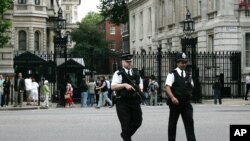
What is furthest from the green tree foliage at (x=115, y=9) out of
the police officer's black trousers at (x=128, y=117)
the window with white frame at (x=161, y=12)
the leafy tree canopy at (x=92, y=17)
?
the leafy tree canopy at (x=92, y=17)

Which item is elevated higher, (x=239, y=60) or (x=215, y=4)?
(x=215, y=4)

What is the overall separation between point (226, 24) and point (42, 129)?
2378 centimetres

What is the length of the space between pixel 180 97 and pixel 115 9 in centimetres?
6613

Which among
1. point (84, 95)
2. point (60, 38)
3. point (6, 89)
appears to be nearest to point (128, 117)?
point (84, 95)

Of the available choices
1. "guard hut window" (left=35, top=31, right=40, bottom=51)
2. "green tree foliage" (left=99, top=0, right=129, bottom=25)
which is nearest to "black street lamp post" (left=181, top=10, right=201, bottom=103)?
"guard hut window" (left=35, top=31, right=40, bottom=51)

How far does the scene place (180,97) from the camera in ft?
39.3

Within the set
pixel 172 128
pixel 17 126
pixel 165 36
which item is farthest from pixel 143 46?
pixel 172 128

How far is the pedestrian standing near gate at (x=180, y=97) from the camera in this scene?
1192 cm

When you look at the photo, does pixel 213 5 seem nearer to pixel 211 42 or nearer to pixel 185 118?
pixel 211 42

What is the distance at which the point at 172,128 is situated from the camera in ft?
39.9

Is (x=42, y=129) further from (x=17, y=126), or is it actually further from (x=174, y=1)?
(x=174, y=1)

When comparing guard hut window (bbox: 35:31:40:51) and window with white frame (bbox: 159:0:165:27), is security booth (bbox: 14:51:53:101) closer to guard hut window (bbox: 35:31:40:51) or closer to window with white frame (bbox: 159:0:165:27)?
window with white frame (bbox: 159:0:165:27)

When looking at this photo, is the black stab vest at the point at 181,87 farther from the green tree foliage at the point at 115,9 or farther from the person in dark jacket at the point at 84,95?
the green tree foliage at the point at 115,9

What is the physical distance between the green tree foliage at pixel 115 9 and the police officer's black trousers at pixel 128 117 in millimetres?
65976
